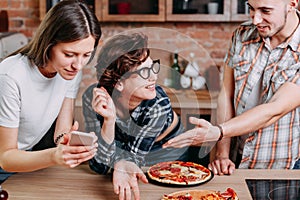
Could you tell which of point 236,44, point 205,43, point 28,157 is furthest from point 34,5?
point 28,157

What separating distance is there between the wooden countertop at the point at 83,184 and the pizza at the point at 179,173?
24 mm

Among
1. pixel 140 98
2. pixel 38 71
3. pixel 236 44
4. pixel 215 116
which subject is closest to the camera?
pixel 140 98

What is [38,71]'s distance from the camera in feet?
5.84

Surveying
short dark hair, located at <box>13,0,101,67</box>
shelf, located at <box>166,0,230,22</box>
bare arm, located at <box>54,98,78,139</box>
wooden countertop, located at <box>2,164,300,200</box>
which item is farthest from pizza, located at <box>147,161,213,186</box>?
shelf, located at <box>166,0,230,22</box>

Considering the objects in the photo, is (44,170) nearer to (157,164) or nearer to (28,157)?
(28,157)

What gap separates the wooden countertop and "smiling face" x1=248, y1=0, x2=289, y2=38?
556 mm

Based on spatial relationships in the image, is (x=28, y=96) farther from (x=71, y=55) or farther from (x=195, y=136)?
(x=195, y=136)

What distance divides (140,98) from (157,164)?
1.26 feet

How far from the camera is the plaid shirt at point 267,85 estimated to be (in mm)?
2021

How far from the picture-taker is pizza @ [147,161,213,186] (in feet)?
5.63

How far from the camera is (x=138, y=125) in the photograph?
5.30 ft

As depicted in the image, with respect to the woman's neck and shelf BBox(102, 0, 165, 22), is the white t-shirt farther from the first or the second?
shelf BBox(102, 0, 165, 22)

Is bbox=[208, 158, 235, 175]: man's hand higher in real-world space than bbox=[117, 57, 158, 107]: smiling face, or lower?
lower

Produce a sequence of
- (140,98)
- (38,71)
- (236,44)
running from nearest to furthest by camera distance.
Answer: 1. (140,98)
2. (38,71)
3. (236,44)
